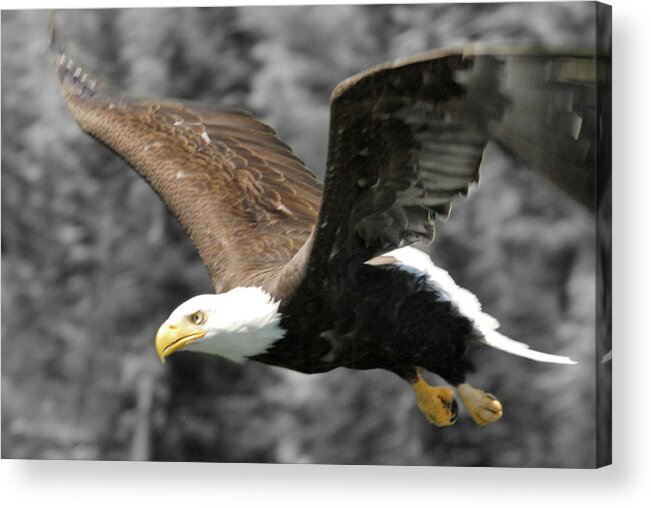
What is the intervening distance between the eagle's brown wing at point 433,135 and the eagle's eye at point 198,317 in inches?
14.2

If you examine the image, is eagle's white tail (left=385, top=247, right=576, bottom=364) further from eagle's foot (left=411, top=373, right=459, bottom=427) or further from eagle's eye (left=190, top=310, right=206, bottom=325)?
eagle's eye (left=190, top=310, right=206, bottom=325)

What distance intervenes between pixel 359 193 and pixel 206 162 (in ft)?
3.60

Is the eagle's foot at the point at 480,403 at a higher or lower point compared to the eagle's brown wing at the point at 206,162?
lower

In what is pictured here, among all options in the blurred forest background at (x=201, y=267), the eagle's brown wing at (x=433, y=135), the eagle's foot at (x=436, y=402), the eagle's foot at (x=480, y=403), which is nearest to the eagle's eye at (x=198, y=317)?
the eagle's brown wing at (x=433, y=135)

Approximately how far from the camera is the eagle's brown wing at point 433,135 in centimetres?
414

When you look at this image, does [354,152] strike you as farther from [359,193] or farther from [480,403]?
[480,403]

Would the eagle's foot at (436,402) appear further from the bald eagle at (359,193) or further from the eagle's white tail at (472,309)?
the eagle's white tail at (472,309)

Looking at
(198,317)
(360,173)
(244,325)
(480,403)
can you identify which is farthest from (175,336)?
(480,403)

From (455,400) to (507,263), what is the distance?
0.46 m

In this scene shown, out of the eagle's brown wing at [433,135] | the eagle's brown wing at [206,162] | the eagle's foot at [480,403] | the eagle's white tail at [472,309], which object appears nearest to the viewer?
the eagle's brown wing at [433,135]

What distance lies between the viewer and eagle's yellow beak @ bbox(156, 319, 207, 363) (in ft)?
16.3

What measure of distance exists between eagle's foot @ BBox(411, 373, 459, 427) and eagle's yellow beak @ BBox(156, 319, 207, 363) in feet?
2.41

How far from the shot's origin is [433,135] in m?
4.46

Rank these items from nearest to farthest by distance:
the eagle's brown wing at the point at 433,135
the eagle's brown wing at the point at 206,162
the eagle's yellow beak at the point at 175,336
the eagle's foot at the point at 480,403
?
the eagle's brown wing at the point at 433,135
the eagle's yellow beak at the point at 175,336
the eagle's foot at the point at 480,403
the eagle's brown wing at the point at 206,162
